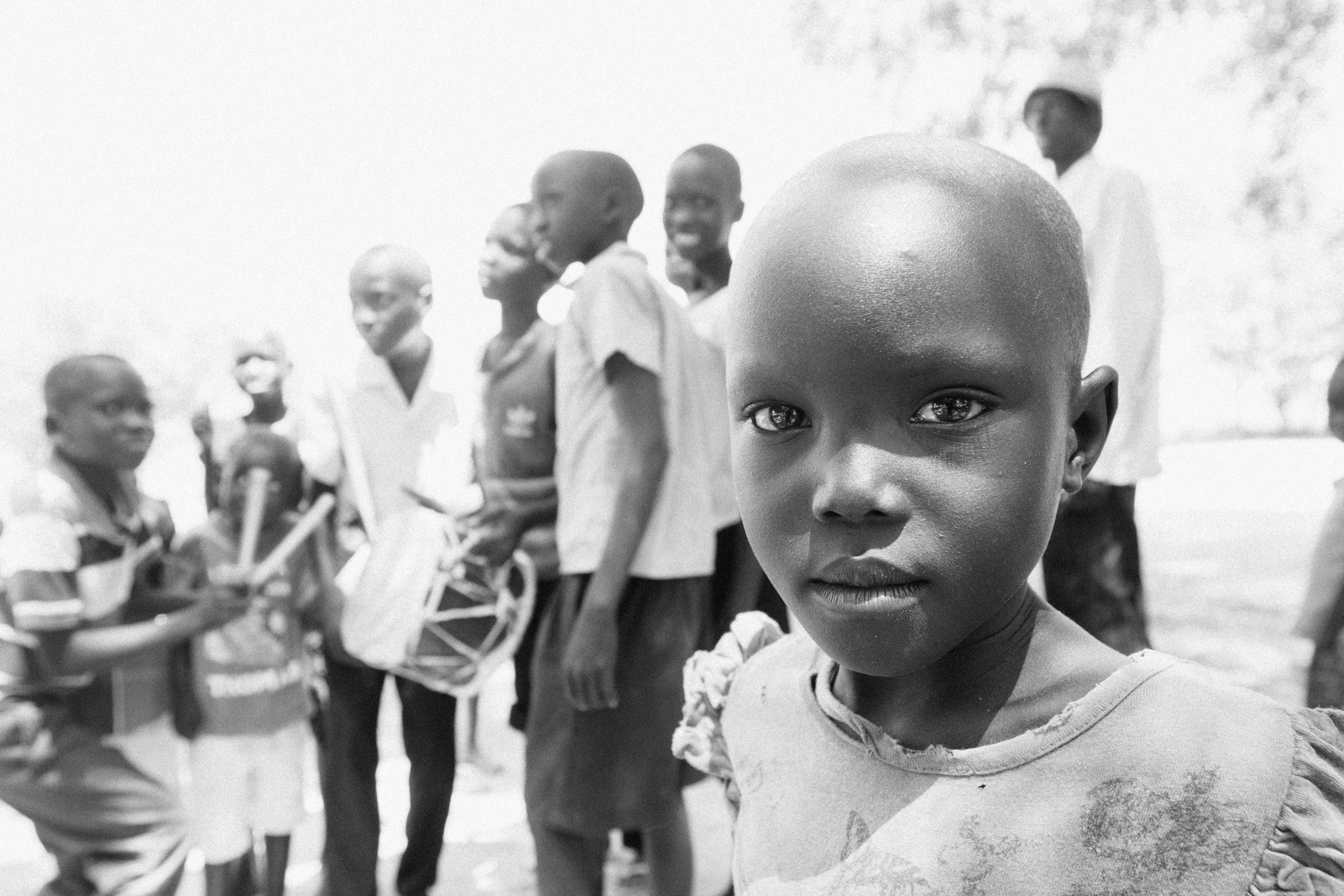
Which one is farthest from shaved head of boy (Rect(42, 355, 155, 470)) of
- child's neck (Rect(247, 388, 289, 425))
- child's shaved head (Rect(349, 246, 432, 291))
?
child's shaved head (Rect(349, 246, 432, 291))

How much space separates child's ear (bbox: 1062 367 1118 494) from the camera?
1.03 metres

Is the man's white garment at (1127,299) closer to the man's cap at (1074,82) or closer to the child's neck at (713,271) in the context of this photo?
the man's cap at (1074,82)

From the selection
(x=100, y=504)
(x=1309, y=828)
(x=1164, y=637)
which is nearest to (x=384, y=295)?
(x=100, y=504)

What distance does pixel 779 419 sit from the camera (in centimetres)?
101

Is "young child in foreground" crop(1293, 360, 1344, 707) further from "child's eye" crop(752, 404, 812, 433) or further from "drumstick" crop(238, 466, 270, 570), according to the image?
"drumstick" crop(238, 466, 270, 570)

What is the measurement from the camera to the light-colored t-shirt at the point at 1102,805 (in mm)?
911

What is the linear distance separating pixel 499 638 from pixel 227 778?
0.73m

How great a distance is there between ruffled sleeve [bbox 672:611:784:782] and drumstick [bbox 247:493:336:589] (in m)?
1.77

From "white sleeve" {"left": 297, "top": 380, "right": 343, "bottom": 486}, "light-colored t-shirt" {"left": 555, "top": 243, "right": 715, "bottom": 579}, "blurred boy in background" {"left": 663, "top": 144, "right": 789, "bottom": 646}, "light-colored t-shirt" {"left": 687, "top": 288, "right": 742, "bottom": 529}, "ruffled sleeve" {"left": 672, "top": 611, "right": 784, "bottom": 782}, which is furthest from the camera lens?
"white sleeve" {"left": 297, "top": 380, "right": 343, "bottom": 486}

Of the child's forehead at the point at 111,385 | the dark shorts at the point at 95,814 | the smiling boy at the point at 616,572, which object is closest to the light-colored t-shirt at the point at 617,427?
the smiling boy at the point at 616,572

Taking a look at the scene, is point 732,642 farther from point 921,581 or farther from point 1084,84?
point 1084,84

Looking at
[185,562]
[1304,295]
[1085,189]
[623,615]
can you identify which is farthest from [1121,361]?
[1304,295]

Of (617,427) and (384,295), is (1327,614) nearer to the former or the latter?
(617,427)

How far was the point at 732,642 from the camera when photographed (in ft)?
4.65
